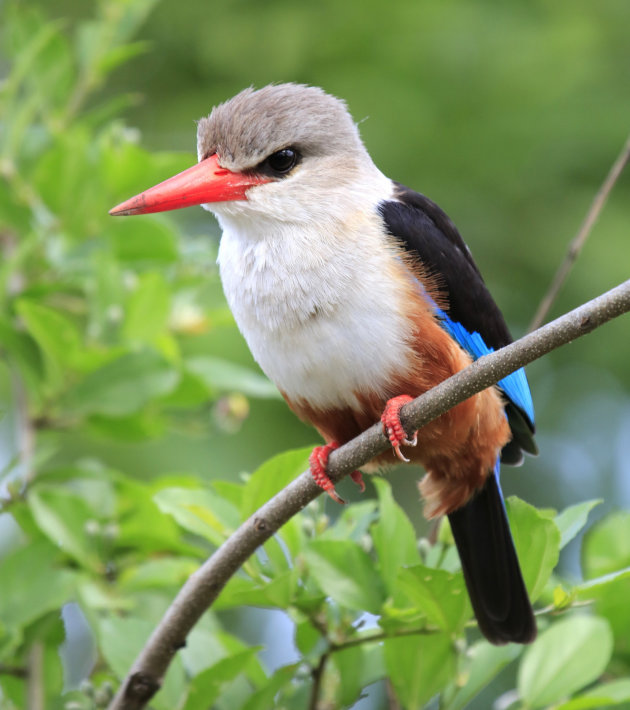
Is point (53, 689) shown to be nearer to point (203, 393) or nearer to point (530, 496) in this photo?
point (203, 393)

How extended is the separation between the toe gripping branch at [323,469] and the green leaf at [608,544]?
0.65m

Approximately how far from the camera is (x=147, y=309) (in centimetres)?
284

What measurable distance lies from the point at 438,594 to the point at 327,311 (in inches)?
30.6

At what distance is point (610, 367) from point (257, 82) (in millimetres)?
2243

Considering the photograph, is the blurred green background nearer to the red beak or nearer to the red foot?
the red beak

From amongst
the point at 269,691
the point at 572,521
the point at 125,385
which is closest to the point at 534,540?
the point at 572,521

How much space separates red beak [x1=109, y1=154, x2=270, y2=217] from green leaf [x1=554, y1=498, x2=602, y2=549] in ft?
3.90

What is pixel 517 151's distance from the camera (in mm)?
4875

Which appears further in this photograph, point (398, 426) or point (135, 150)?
point (135, 150)

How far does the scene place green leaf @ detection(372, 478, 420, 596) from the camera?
7.22 feet

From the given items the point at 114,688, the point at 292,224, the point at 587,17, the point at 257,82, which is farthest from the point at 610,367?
the point at 114,688

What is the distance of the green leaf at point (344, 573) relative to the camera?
210 centimetres

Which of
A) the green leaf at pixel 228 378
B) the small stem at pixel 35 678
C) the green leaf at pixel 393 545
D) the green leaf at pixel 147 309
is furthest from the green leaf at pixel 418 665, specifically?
the green leaf at pixel 147 309

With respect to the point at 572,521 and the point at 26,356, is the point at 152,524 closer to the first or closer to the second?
the point at 26,356
